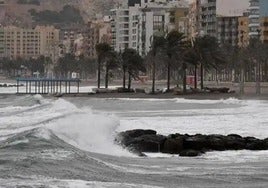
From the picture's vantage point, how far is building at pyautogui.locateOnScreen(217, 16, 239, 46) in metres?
168

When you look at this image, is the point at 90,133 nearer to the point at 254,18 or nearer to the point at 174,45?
the point at 174,45

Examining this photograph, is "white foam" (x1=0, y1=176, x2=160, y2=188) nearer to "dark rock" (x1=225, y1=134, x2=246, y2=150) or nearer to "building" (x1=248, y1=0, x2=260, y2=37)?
"dark rock" (x1=225, y1=134, x2=246, y2=150)

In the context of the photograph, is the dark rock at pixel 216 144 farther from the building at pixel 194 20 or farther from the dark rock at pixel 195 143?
the building at pixel 194 20

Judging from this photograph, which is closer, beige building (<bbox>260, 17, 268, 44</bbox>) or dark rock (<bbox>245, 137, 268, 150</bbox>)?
dark rock (<bbox>245, 137, 268, 150</bbox>)

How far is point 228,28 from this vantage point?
169750 mm

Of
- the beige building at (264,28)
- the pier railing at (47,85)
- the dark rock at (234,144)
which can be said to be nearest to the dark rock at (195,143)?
the dark rock at (234,144)

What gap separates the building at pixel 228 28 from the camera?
168 metres

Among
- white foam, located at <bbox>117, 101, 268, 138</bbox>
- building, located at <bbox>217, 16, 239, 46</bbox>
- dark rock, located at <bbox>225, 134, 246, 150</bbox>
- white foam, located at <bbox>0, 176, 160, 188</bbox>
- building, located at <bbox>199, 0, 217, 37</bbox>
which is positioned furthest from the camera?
building, located at <bbox>199, 0, 217, 37</bbox>

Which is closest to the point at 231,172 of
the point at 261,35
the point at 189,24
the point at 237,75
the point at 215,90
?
the point at 215,90

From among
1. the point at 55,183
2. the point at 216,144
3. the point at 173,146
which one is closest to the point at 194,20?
the point at 216,144

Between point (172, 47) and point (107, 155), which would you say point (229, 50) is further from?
point (107, 155)

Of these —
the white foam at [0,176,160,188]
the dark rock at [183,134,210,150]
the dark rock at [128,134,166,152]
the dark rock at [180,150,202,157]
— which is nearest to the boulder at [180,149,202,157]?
the dark rock at [180,150,202,157]

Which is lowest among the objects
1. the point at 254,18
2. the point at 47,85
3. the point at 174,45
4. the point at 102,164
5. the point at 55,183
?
the point at 102,164

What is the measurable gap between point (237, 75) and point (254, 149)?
104 m
